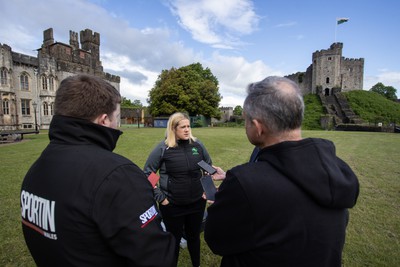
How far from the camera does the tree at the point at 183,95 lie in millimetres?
41438

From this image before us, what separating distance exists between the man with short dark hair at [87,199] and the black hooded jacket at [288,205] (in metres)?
0.44

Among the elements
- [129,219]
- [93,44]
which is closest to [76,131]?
[129,219]

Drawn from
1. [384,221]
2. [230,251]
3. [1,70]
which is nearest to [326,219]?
[230,251]

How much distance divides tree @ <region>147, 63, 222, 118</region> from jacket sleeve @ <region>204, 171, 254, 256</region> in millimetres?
39531

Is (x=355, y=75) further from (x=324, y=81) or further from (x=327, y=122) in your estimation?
(x=327, y=122)

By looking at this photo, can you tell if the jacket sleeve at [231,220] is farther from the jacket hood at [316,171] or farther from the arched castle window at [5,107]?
the arched castle window at [5,107]

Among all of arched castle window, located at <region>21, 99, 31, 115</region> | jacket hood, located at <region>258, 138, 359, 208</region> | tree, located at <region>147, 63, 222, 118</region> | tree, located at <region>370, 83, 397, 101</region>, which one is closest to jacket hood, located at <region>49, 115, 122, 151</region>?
jacket hood, located at <region>258, 138, 359, 208</region>

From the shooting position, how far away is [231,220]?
131 cm

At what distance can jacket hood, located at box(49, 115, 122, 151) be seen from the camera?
4.62ft

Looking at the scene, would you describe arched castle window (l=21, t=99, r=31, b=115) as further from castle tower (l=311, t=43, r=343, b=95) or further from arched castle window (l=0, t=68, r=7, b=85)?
castle tower (l=311, t=43, r=343, b=95)

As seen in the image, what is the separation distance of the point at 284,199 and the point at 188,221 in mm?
2476

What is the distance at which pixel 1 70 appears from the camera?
29.8 metres

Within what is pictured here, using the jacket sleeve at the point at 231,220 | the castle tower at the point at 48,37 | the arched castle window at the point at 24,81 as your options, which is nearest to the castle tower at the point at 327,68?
the arched castle window at the point at 24,81

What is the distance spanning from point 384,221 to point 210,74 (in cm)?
4839
